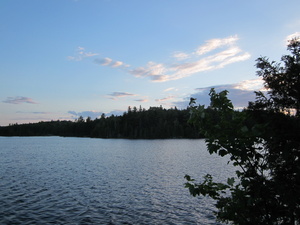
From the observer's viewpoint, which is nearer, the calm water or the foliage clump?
the foliage clump

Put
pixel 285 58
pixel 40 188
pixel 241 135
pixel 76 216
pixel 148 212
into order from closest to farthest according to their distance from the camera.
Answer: pixel 241 135, pixel 285 58, pixel 76 216, pixel 148 212, pixel 40 188

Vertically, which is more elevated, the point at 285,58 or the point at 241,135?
the point at 285,58

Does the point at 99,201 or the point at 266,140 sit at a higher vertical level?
the point at 266,140

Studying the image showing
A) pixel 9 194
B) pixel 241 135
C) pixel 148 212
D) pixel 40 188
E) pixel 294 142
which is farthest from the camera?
pixel 40 188

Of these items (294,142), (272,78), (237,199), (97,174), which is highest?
(272,78)

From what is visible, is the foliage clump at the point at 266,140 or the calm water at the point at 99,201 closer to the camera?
the foliage clump at the point at 266,140

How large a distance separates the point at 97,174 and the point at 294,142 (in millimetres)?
32460

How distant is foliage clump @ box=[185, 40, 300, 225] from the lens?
15.7 feet

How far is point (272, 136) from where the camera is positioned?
189 inches

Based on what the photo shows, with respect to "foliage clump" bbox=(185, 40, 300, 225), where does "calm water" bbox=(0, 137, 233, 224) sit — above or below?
below

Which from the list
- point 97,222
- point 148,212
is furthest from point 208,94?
point 148,212

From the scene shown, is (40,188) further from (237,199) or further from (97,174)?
(237,199)

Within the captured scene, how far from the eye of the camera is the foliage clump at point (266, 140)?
189 inches

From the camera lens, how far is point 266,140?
512cm
